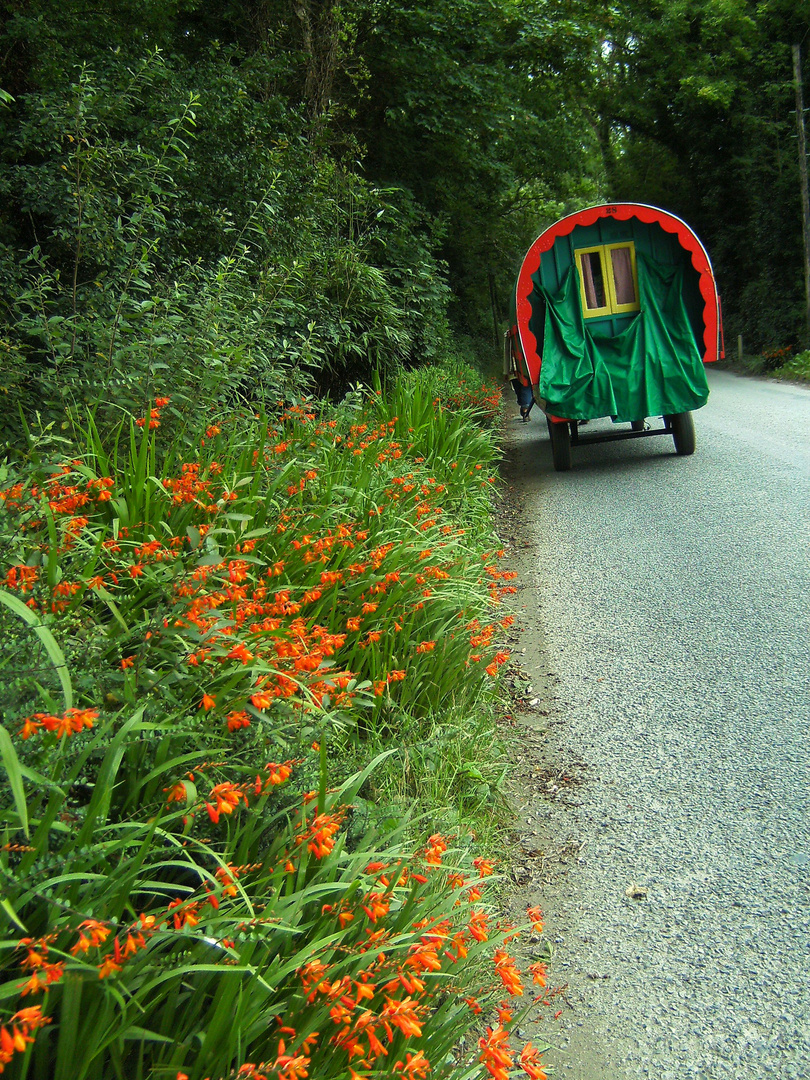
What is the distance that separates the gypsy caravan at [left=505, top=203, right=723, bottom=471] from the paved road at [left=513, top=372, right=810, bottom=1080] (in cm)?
213

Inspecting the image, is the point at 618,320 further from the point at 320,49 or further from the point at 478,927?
the point at 478,927

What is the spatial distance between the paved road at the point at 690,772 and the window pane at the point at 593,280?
3.19 m

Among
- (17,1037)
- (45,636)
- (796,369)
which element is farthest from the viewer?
(796,369)

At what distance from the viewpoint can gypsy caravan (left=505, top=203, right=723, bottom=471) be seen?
912 cm

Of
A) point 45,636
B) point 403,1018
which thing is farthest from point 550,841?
Answer: point 45,636

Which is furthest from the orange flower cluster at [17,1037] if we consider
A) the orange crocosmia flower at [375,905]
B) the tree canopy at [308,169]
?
the tree canopy at [308,169]

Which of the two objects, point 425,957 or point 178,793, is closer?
point 425,957

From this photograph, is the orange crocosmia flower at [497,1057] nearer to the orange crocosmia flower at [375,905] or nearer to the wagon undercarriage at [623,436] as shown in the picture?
the orange crocosmia flower at [375,905]

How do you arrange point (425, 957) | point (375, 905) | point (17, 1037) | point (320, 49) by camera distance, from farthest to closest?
1. point (320, 49)
2. point (375, 905)
3. point (425, 957)
4. point (17, 1037)

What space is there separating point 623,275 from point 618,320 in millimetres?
517

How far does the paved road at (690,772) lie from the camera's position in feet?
7.15

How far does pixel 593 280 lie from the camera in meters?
9.49

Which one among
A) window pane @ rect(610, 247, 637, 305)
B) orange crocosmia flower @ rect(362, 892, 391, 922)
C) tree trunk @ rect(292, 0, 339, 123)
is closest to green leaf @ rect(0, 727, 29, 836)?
orange crocosmia flower @ rect(362, 892, 391, 922)

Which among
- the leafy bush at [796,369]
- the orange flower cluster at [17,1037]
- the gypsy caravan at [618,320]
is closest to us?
the orange flower cluster at [17,1037]
